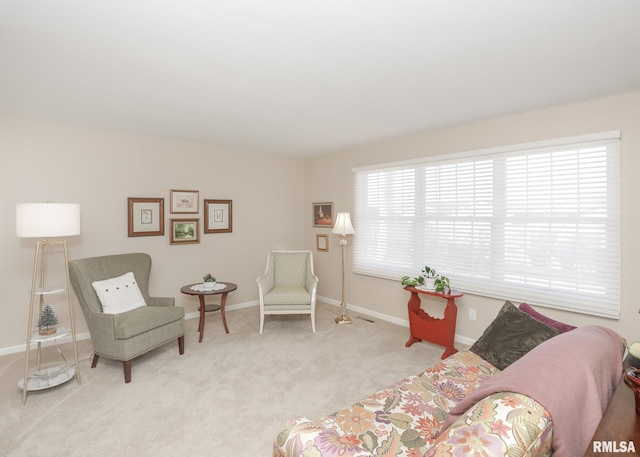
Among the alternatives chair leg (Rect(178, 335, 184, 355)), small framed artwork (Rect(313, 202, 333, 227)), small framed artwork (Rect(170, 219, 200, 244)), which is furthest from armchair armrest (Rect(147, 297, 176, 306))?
small framed artwork (Rect(313, 202, 333, 227))

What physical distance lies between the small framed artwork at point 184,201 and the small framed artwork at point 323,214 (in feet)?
6.23

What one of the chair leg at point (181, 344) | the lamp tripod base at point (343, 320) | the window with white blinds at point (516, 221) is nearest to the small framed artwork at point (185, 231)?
the chair leg at point (181, 344)

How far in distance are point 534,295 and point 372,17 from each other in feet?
9.54

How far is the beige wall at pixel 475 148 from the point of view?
8.94ft

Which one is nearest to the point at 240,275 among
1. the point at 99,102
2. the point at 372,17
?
the point at 99,102

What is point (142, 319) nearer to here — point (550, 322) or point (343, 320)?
point (343, 320)

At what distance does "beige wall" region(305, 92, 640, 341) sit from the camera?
8.94ft

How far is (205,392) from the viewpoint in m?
2.72

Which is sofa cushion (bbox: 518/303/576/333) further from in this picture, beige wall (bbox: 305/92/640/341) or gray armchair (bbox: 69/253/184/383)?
gray armchair (bbox: 69/253/184/383)

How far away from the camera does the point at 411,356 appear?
3.42 meters

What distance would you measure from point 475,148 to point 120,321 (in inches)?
152

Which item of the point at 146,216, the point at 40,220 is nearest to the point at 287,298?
the point at 146,216

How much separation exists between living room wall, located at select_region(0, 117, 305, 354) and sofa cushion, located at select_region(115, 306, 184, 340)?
0.96 metres

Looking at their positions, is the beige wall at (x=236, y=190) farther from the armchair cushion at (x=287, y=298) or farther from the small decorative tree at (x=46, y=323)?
the armchair cushion at (x=287, y=298)
